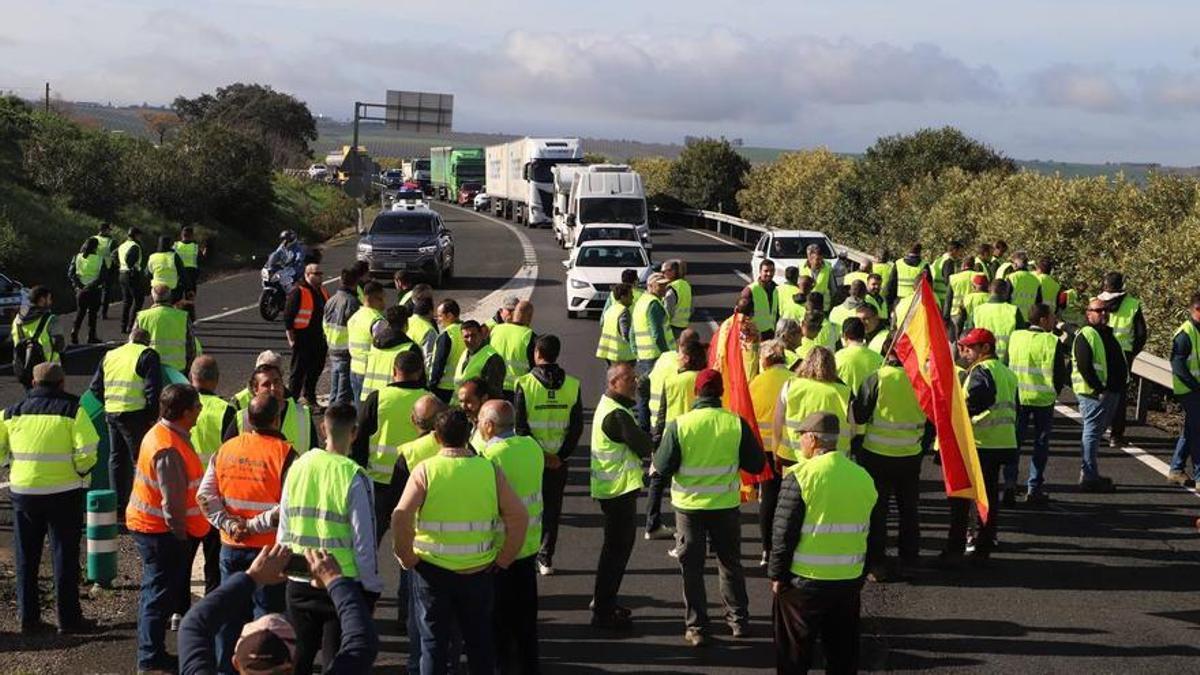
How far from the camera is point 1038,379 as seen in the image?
13.2 meters

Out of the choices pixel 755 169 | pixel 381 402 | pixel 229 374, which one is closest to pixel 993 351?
pixel 381 402

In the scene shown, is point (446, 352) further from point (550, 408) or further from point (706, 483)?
point (706, 483)

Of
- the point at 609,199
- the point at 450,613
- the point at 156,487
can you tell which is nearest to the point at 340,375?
the point at 156,487

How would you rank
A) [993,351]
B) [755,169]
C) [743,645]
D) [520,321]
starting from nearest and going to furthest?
1. [743,645]
2. [993,351]
3. [520,321]
4. [755,169]

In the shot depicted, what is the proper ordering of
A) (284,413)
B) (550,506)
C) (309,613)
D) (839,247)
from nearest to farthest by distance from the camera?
(309,613), (284,413), (550,506), (839,247)

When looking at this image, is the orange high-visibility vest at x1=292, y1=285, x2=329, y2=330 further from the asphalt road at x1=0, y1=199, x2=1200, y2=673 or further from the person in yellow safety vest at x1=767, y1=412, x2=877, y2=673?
the person in yellow safety vest at x1=767, y1=412, x2=877, y2=673

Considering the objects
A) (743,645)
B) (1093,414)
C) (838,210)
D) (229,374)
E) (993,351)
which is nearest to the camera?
(743,645)

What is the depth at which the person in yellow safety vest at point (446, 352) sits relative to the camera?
12656 millimetres

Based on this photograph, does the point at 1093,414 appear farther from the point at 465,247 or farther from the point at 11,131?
the point at 11,131

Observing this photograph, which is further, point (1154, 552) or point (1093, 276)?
point (1093, 276)

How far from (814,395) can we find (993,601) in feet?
6.63

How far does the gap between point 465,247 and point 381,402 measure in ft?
130

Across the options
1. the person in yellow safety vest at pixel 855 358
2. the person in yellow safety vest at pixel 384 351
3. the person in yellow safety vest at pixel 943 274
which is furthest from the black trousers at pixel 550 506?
the person in yellow safety vest at pixel 943 274

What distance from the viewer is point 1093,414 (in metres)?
13.9
